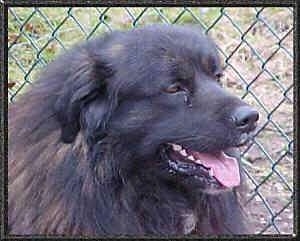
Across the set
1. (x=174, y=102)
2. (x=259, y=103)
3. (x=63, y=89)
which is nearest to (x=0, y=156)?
(x=63, y=89)

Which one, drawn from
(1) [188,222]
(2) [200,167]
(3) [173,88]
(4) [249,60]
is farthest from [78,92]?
(4) [249,60]

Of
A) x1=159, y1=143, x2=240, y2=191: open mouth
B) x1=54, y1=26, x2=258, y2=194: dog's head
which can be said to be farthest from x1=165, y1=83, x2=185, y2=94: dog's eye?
x1=159, y1=143, x2=240, y2=191: open mouth

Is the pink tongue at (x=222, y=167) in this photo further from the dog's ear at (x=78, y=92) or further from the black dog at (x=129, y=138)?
the dog's ear at (x=78, y=92)

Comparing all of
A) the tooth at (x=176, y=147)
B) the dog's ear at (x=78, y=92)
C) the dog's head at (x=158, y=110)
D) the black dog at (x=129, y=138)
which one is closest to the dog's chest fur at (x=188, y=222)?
the black dog at (x=129, y=138)

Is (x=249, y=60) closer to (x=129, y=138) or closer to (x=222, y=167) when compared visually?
(x=222, y=167)

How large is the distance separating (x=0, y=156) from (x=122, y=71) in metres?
0.68

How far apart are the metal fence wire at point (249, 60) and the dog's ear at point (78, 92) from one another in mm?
626

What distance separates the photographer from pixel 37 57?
4.44m

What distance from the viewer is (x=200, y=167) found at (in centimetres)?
335

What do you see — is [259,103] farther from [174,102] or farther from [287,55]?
[174,102]

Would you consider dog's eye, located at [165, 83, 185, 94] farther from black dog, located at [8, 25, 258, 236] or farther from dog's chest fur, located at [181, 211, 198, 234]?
dog's chest fur, located at [181, 211, 198, 234]

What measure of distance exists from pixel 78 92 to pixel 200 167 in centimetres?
58

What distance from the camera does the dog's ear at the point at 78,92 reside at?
3.27 metres

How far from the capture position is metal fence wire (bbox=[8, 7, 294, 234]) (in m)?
4.10
